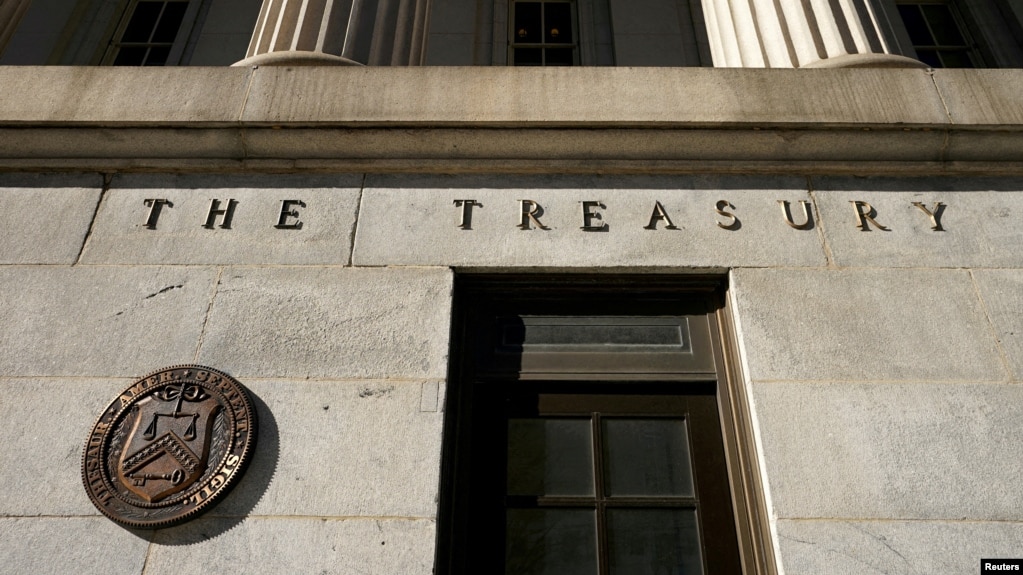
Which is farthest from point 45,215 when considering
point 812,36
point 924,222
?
point 924,222

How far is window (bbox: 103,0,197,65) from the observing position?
375 inches

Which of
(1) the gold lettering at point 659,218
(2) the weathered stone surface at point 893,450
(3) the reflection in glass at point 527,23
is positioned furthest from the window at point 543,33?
(2) the weathered stone surface at point 893,450

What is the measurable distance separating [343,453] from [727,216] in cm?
301

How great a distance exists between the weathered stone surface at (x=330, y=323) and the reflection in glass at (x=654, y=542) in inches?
56.7

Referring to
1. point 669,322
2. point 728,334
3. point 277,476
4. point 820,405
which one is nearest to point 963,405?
point 820,405

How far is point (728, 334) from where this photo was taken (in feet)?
15.8

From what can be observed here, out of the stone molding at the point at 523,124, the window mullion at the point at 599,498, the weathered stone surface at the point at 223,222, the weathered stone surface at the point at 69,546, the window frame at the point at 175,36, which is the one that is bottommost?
the weathered stone surface at the point at 69,546

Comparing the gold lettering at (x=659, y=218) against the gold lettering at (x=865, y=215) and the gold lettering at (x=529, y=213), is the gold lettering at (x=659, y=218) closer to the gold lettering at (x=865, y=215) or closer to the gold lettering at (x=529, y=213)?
the gold lettering at (x=529, y=213)

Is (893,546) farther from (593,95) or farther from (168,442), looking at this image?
(168,442)

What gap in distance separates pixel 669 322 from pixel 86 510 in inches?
147

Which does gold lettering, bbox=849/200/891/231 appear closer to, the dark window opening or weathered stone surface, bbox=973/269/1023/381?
weathered stone surface, bbox=973/269/1023/381

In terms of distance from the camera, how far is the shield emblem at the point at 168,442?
13.1 ft

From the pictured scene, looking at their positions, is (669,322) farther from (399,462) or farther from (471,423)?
(399,462)

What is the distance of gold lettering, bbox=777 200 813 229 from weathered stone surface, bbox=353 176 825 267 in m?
0.03
